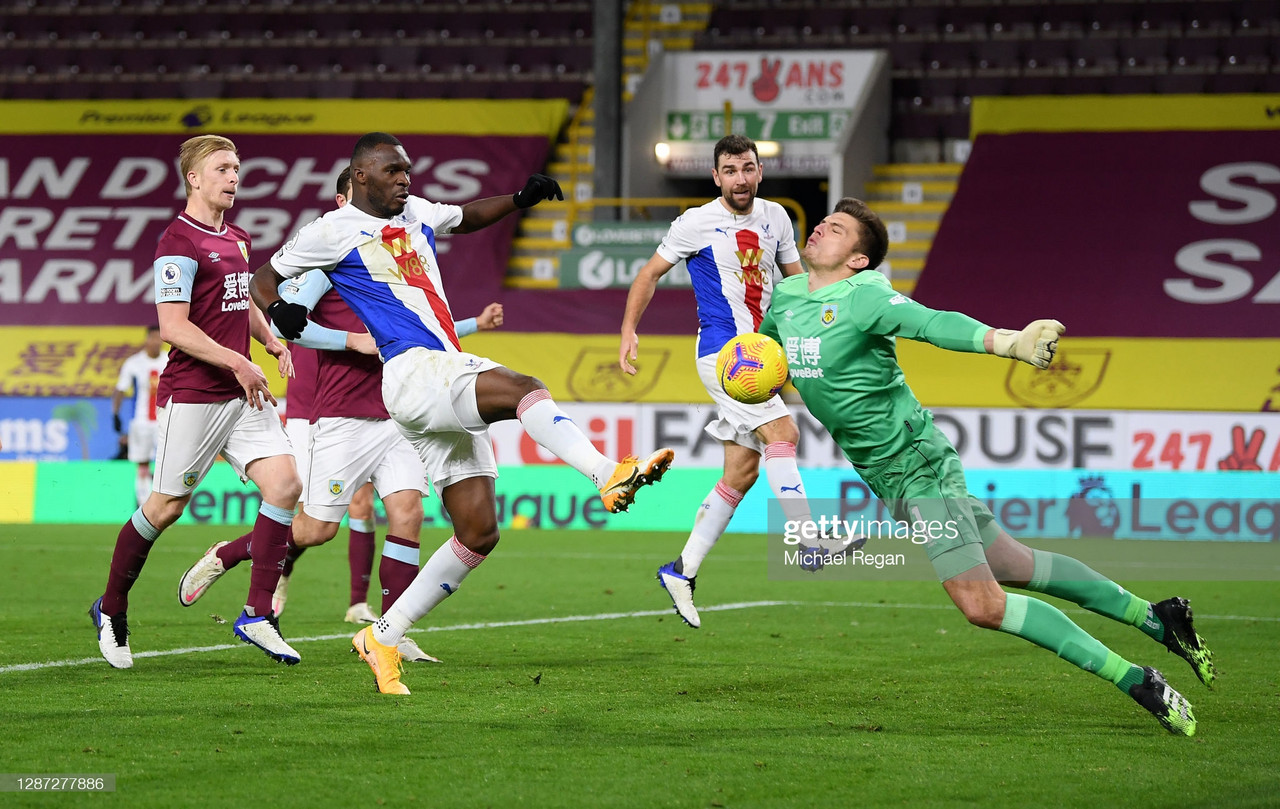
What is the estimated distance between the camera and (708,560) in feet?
41.9

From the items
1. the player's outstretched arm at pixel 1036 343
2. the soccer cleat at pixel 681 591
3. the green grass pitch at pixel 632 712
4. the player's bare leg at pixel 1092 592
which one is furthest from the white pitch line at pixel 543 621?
the player's outstretched arm at pixel 1036 343

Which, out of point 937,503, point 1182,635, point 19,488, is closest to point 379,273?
point 937,503

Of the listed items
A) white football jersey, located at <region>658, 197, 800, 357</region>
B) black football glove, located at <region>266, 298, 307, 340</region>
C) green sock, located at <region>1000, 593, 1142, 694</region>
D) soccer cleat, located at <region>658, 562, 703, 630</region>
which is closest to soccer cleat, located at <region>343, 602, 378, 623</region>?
soccer cleat, located at <region>658, 562, 703, 630</region>

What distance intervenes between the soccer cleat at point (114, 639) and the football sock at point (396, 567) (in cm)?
113

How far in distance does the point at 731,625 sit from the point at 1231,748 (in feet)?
12.7

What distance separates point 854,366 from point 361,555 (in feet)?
12.7

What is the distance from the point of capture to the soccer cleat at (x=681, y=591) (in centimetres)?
741

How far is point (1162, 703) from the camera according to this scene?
5.21 metres

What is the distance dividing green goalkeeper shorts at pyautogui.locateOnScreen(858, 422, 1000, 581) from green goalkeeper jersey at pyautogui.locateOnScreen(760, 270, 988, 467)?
0.06 metres

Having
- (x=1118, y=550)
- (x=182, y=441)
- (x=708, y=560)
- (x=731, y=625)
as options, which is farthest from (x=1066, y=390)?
(x=182, y=441)

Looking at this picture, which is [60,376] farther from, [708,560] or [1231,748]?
[1231,748]

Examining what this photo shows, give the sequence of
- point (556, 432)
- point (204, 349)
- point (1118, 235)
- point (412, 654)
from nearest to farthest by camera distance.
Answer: point (556, 432), point (204, 349), point (412, 654), point (1118, 235)

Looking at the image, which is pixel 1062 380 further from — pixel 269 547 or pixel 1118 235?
pixel 269 547

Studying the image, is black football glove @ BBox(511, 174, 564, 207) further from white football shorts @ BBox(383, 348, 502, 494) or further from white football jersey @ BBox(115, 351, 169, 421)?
white football jersey @ BBox(115, 351, 169, 421)
